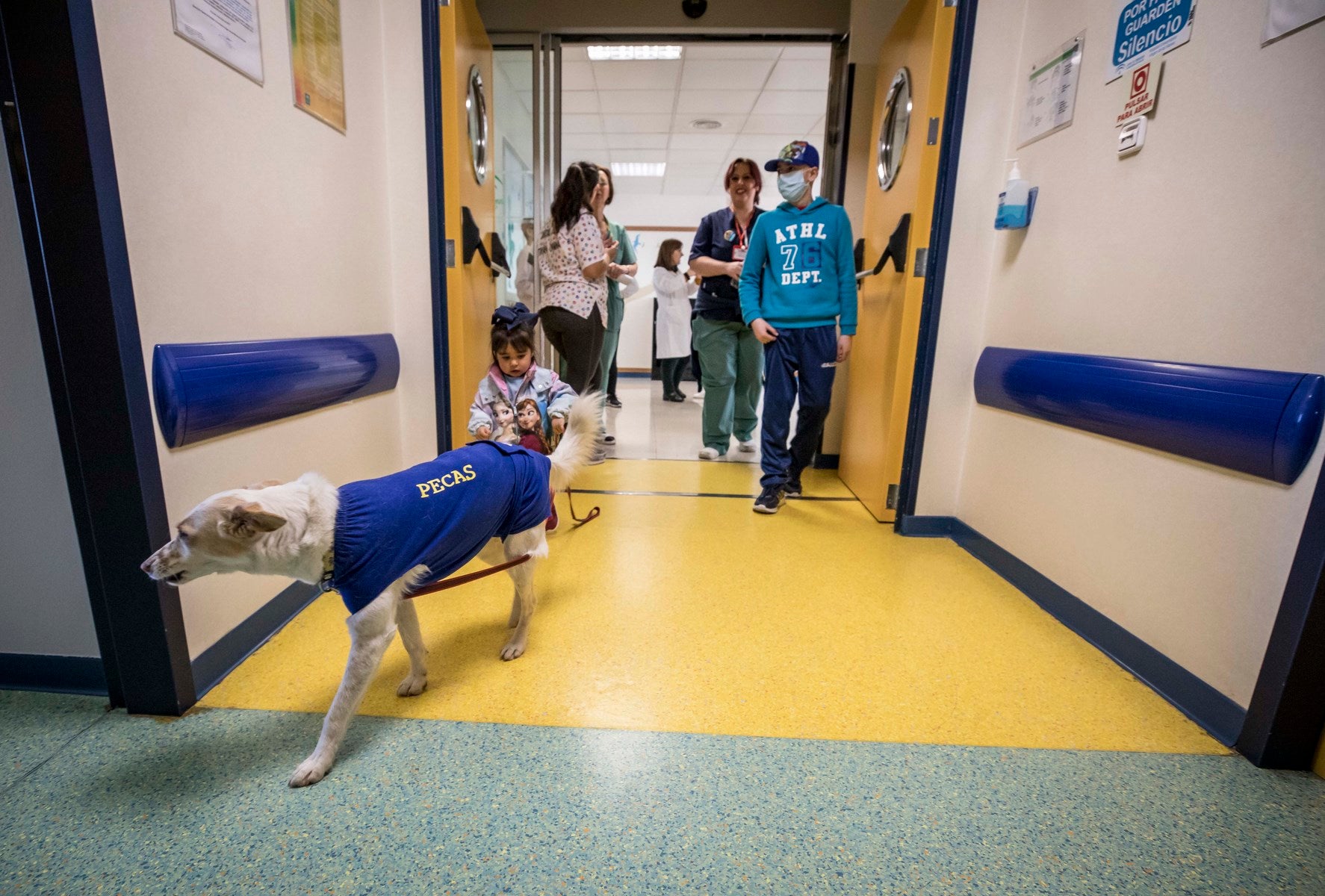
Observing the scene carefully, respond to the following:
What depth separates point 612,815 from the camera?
0.98 metres

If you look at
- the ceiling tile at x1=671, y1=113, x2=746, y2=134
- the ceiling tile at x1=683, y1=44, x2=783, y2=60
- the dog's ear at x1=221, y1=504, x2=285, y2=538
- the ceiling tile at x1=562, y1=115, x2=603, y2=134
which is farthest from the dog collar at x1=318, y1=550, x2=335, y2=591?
the ceiling tile at x1=671, y1=113, x2=746, y2=134

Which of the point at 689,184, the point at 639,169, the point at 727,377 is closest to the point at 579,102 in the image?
the point at 639,169

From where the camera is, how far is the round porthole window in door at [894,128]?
2.46m

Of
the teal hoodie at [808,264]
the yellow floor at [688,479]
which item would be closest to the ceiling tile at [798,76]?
the teal hoodie at [808,264]

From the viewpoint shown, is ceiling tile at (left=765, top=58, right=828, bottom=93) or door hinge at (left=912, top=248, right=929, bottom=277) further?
ceiling tile at (left=765, top=58, right=828, bottom=93)

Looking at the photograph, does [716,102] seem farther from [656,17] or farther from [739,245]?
[739,245]

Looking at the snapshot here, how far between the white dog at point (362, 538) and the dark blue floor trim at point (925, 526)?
1.68 metres

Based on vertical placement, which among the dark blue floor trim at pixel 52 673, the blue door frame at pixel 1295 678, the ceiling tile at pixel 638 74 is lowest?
the dark blue floor trim at pixel 52 673

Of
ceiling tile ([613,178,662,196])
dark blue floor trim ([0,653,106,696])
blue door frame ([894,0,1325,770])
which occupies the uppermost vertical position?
ceiling tile ([613,178,662,196])

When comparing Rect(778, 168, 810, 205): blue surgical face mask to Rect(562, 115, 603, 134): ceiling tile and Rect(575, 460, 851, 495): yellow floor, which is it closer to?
Rect(575, 460, 851, 495): yellow floor

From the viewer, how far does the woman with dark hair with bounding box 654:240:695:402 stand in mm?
5945

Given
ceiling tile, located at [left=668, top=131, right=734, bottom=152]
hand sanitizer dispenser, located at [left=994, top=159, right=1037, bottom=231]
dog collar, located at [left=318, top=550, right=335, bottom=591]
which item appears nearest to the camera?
dog collar, located at [left=318, top=550, right=335, bottom=591]

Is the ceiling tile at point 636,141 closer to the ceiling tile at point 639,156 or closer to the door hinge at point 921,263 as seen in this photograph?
the ceiling tile at point 639,156

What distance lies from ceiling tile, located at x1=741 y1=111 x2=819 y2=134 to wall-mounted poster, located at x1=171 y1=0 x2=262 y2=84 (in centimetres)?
587
